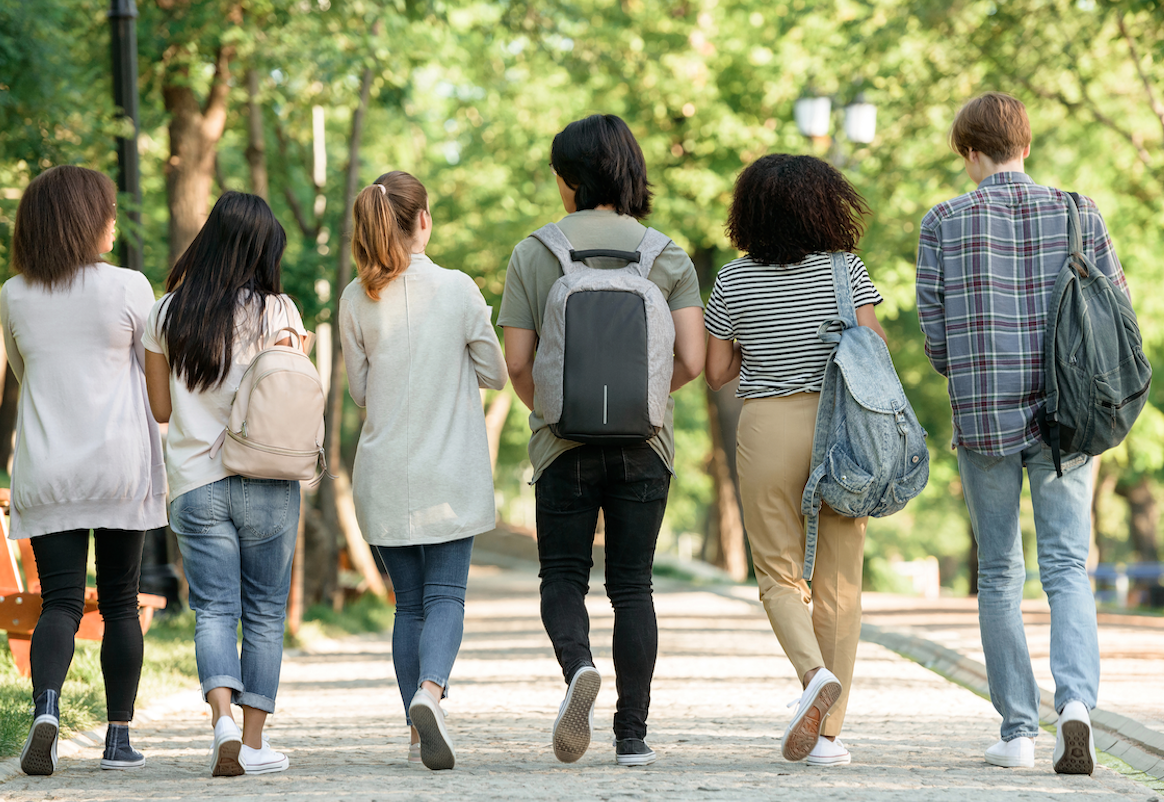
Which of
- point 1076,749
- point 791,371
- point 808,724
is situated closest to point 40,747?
point 808,724

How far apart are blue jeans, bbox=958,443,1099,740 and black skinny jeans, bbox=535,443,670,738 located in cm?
114

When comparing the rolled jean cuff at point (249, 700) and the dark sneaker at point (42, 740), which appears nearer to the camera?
the dark sneaker at point (42, 740)

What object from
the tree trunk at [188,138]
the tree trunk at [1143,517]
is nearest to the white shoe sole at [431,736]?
the tree trunk at [188,138]

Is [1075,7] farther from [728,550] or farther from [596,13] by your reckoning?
[728,550]

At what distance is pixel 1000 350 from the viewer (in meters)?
4.51

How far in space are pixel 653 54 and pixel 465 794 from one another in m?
16.9

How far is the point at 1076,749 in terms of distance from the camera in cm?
425

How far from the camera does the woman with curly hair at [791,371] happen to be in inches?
180

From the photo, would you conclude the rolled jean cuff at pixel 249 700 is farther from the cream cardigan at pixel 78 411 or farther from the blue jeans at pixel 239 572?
the cream cardigan at pixel 78 411

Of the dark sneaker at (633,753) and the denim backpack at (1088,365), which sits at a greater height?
the denim backpack at (1088,365)

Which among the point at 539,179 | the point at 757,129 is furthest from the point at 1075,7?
the point at 539,179

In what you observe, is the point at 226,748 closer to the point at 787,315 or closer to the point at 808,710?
the point at 808,710

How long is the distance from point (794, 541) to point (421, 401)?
1395mm

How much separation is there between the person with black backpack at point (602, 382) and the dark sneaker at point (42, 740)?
5.55ft
